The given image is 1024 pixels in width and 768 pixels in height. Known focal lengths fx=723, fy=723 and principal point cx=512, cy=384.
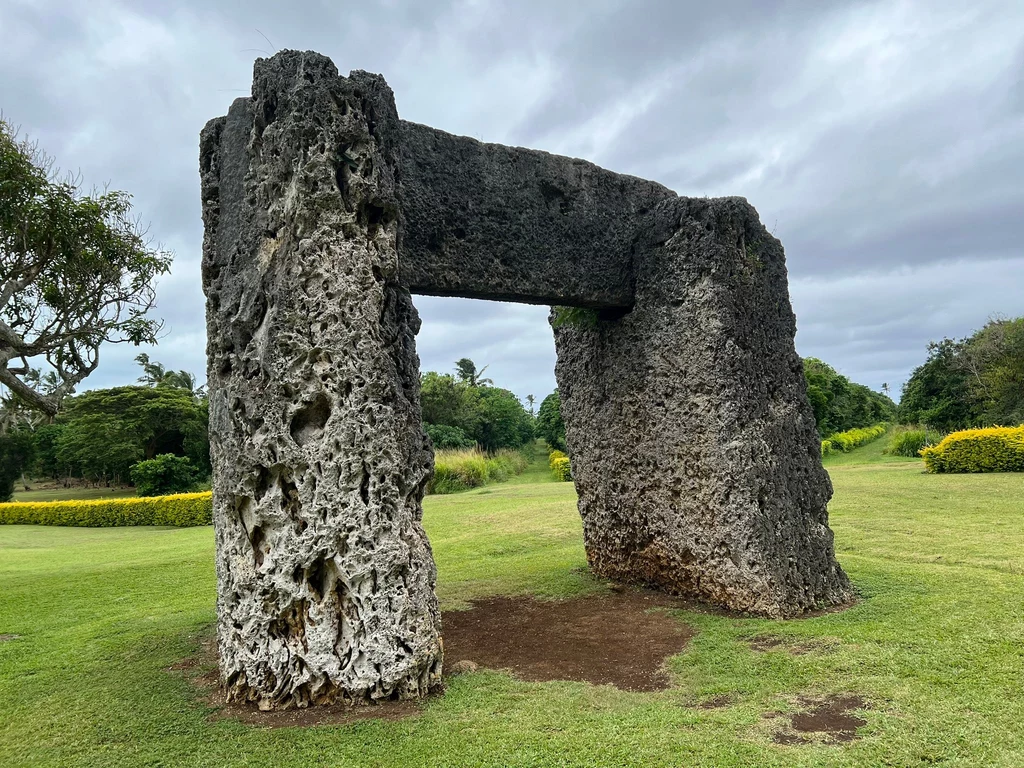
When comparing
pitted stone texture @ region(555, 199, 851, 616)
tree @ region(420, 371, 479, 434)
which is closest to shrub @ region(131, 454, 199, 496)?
tree @ region(420, 371, 479, 434)

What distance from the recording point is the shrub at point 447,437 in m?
26.3

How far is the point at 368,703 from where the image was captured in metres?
3.86

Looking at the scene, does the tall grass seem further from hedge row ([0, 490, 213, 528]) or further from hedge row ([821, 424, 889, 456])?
hedge row ([821, 424, 889, 456])

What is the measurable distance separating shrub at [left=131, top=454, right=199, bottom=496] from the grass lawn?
45.4ft

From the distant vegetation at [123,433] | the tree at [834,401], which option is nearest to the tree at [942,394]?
the tree at [834,401]

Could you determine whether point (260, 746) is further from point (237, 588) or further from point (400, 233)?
point (400, 233)

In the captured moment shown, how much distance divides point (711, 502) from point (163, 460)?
19.8 m

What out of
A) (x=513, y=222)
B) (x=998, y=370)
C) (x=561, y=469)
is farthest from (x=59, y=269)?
(x=998, y=370)

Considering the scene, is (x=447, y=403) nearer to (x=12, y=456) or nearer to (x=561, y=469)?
(x=561, y=469)

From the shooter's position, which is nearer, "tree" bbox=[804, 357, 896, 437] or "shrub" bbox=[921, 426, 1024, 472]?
"shrub" bbox=[921, 426, 1024, 472]

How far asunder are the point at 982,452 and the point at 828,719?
14226mm

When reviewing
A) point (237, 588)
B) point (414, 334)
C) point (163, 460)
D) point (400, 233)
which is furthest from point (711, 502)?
point (163, 460)

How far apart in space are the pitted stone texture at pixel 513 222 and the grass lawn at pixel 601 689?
271 centimetres

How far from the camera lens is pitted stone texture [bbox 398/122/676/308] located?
5.16 m
